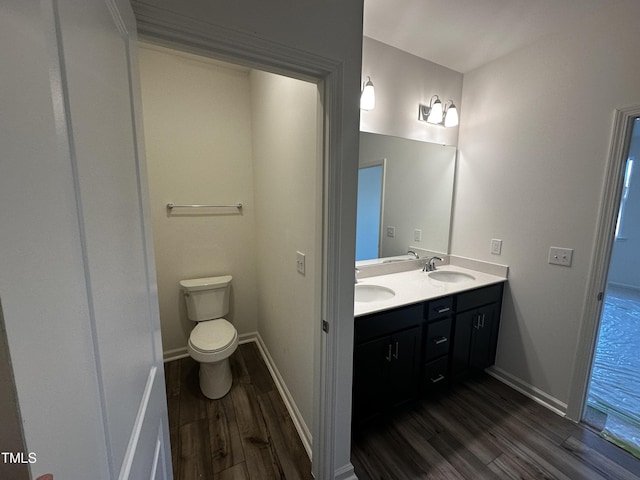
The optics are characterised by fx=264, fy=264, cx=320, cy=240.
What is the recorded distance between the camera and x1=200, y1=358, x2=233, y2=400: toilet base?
75.9 inches

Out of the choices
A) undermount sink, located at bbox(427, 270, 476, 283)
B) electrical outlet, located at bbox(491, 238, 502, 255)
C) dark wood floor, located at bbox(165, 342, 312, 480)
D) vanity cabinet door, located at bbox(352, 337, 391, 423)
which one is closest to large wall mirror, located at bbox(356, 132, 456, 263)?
undermount sink, located at bbox(427, 270, 476, 283)

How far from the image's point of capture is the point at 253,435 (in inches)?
64.6

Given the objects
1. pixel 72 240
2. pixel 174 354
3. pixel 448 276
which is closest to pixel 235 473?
pixel 174 354

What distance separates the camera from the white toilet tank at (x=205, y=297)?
7.34ft

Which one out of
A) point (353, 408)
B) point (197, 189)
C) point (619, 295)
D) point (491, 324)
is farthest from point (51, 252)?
point (619, 295)

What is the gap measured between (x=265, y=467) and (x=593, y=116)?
281 cm

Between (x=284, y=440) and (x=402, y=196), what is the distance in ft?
6.43

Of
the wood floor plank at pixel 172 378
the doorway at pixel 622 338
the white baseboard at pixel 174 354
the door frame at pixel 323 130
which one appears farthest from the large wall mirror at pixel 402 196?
the white baseboard at pixel 174 354

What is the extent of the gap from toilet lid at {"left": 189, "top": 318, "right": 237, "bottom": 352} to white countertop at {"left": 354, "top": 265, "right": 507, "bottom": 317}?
1.00 metres

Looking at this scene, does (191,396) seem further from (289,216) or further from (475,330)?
(475,330)

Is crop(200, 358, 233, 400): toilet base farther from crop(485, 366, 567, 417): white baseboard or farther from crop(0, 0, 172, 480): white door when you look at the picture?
crop(485, 366, 567, 417): white baseboard

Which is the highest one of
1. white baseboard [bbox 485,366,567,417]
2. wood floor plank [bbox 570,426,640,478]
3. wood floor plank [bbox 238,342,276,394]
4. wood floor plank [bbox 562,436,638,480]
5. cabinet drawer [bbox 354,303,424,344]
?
cabinet drawer [bbox 354,303,424,344]

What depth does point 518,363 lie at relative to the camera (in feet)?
6.76

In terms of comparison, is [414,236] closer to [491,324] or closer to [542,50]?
[491,324]
